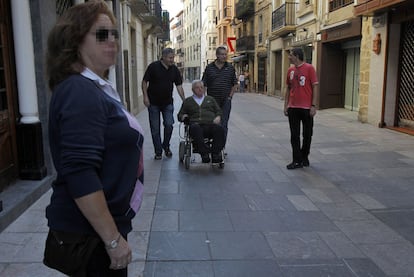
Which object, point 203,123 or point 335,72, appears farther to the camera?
point 335,72

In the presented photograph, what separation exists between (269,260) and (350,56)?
1409cm

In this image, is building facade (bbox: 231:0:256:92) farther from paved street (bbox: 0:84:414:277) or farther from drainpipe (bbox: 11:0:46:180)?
drainpipe (bbox: 11:0:46:180)

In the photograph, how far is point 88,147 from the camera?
4.88ft

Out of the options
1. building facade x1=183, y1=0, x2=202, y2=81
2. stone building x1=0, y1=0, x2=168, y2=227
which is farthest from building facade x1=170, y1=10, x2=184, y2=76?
stone building x1=0, y1=0, x2=168, y2=227

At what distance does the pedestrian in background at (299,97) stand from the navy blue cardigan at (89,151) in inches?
206

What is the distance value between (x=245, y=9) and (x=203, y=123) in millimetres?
26998

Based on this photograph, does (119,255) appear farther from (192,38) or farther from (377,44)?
(192,38)

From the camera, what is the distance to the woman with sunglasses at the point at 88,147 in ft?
4.91

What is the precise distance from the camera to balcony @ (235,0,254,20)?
31.5 metres

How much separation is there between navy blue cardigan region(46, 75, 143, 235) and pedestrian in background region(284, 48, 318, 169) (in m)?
5.23

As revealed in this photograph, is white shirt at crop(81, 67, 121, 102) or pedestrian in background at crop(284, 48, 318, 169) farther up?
white shirt at crop(81, 67, 121, 102)

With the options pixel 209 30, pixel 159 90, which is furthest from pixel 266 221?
pixel 209 30

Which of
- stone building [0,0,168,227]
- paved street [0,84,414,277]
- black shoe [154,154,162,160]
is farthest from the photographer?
black shoe [154,154,162,160]

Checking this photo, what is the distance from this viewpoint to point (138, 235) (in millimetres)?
4047
